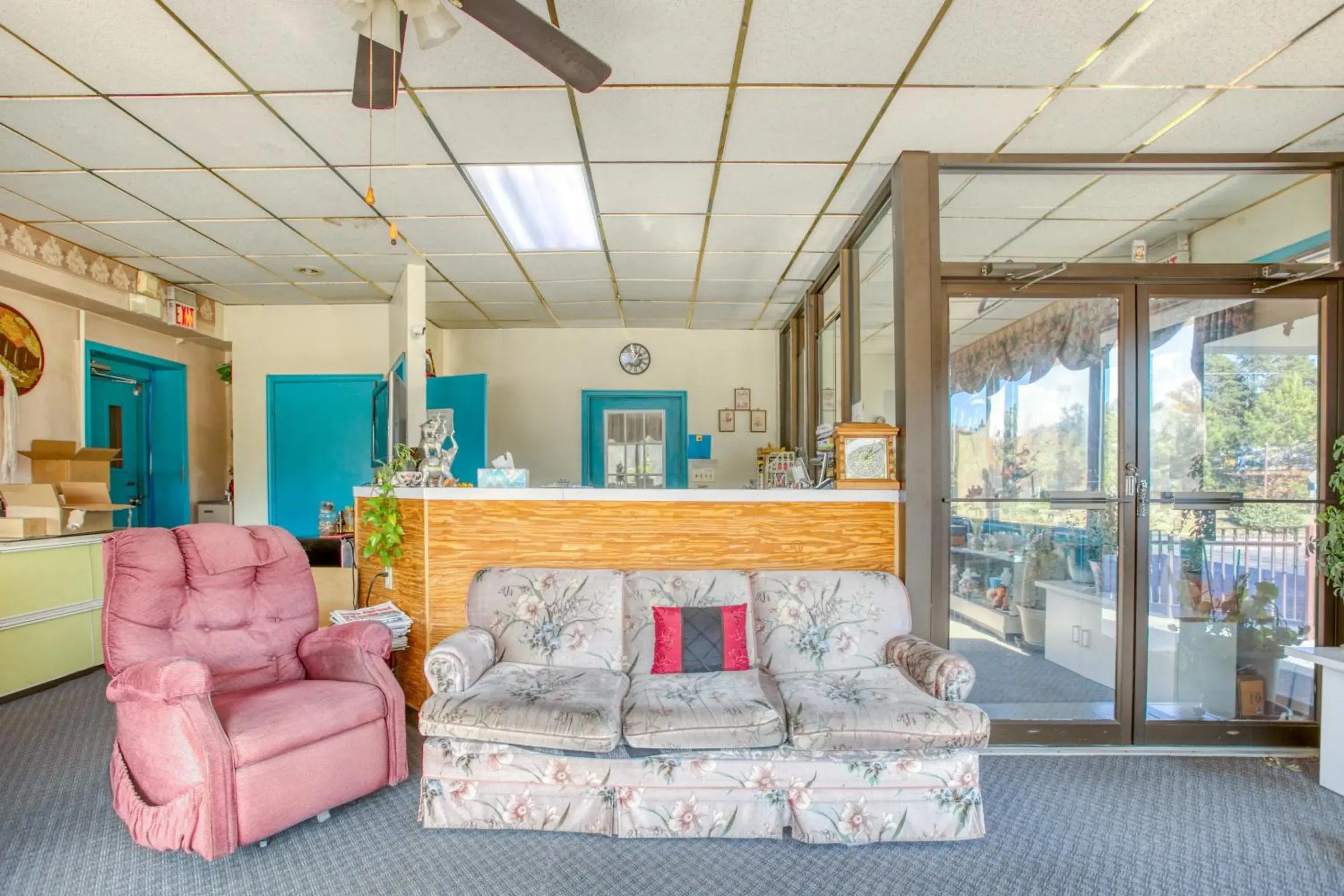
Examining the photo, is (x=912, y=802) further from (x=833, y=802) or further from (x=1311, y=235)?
(x=1311, y=235)

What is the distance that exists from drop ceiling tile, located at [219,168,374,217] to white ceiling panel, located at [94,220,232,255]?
76cm

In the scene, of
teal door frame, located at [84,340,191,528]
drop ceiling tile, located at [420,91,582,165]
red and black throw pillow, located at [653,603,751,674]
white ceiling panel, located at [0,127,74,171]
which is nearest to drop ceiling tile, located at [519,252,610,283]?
drop ceiling tile, located at [420,91,582,165]

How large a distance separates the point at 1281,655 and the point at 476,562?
12.5 ft

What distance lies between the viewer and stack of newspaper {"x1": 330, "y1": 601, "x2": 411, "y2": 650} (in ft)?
10.3

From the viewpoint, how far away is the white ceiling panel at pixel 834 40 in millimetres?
2188

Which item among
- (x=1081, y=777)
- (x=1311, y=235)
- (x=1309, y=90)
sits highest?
(x=1309, y=90)

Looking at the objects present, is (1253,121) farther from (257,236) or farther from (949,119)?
(257,236)

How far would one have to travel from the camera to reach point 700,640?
2752 mm

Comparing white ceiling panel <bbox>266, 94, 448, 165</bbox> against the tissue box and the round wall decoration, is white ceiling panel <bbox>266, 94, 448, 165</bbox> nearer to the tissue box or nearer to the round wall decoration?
the tissue box

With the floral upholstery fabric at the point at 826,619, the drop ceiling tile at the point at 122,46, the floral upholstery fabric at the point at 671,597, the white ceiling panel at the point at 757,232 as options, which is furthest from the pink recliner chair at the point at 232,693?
the white ceiling panel at the point at 757,232

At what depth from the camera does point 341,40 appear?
2.34 m

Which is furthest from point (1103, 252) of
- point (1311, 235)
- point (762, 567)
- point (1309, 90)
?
point (762, 567)

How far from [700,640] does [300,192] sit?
3.16 m

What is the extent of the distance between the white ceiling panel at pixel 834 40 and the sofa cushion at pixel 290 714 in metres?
2.76
